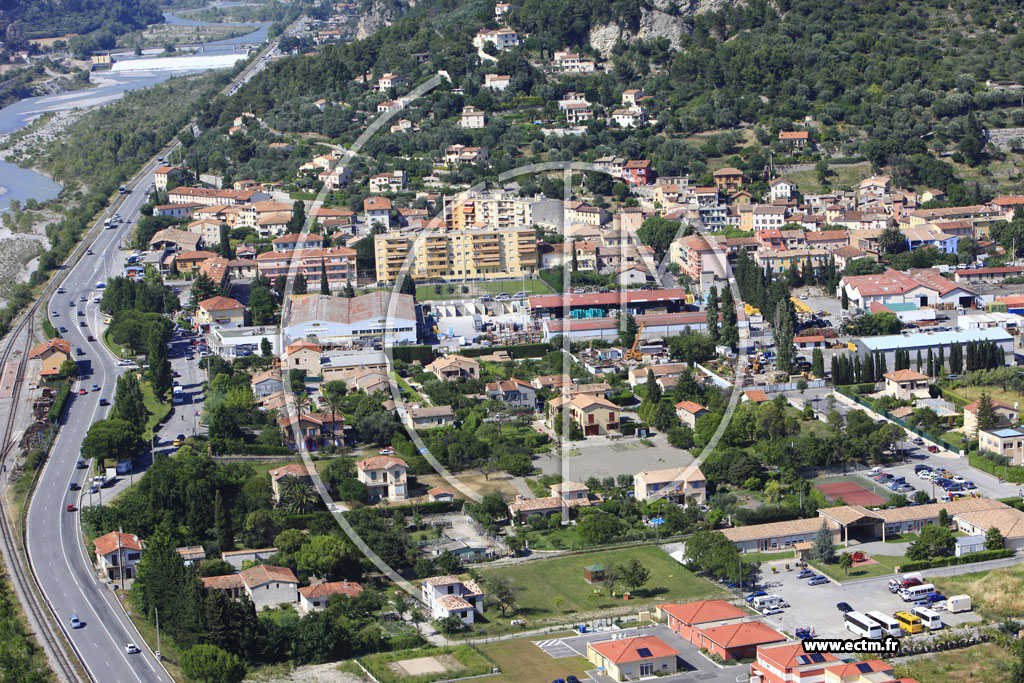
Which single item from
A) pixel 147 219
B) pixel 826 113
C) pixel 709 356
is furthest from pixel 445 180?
pixel 709 356

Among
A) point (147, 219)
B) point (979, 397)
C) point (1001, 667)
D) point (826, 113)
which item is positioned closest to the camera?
point (1001, 667)

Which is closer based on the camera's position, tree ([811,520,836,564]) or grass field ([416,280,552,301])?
tree ([811,520,836,564])

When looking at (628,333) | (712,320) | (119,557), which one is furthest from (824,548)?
(628,333)

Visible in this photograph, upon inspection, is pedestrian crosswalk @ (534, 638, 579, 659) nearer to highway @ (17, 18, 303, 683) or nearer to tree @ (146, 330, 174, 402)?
highway @ (17, 18, 303, 683)

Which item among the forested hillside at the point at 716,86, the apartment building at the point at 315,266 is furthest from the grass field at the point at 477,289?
the forested hillside at the point at 716,86

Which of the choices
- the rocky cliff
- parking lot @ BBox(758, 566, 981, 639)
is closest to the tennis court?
parking lot @ BBox(758, 566, 981, 639)

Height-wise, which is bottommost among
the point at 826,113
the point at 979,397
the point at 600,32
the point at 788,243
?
the point at 979,397

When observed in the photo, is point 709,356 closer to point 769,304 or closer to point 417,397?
point 769,304
